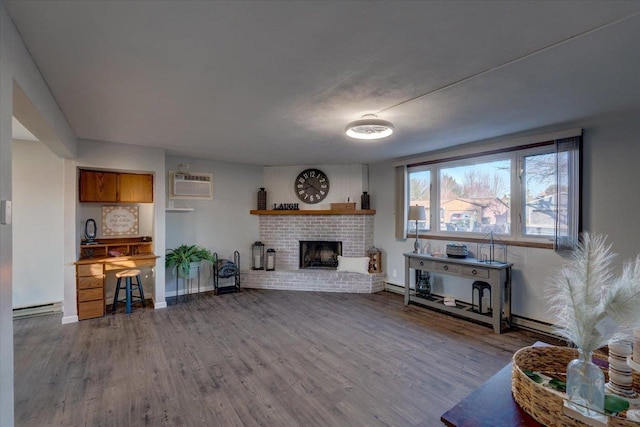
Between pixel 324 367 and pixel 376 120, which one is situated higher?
pixel 376 120

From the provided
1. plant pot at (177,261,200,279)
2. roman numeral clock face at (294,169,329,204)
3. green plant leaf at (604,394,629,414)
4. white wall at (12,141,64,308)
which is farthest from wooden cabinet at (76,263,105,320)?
green plant leaf at (604,394,629,414)

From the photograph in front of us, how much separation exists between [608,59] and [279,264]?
205 inches

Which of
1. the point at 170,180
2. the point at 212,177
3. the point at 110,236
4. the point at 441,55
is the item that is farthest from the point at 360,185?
the point at 110,236

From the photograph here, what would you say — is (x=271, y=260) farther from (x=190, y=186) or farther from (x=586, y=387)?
(x=586, y=387)

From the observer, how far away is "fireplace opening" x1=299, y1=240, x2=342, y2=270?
5.92 m

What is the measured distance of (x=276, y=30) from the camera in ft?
5.16

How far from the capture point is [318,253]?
601cm

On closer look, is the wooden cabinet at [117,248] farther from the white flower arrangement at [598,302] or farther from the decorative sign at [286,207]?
the white flower arrangement at [598,302]

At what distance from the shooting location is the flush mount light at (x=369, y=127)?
286 centimetres

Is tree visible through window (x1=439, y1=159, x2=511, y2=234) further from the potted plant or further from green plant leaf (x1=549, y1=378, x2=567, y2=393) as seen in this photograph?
the potted plant

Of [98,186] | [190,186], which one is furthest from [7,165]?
[190,186]

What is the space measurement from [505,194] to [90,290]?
574 centimetres

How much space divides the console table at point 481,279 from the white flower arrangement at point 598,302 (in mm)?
Answer: 2733

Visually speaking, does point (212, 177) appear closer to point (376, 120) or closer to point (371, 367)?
point (376, 120)
